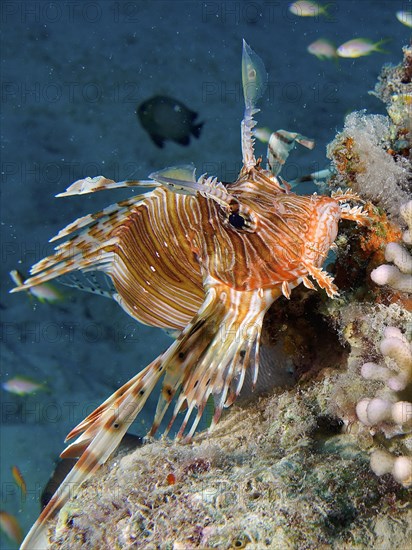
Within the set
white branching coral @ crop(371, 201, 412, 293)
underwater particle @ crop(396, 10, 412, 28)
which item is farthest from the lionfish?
underwater particle @ crop(396, 10, 412, 28)

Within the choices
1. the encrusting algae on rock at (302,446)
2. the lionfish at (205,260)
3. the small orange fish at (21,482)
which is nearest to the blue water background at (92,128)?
the small orange fish at (21,482)

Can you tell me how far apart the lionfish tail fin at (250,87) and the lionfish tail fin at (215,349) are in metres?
0.93

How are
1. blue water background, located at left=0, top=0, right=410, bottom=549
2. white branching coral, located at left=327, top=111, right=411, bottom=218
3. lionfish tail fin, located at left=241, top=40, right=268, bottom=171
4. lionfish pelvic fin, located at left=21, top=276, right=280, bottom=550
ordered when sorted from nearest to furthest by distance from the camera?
1. lionfish pelvic fin, located at left=21, top=276, right=280, bottom=550
2. white branching coral, located at left=327, top=111, right=411, bottom=218
3. lionfish tail fin, located at left=241, top=40, right=268, bottom=171
4. blue water background, located at left=0, top=0, right=410, bottom=549

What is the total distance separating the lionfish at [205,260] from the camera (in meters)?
2.53

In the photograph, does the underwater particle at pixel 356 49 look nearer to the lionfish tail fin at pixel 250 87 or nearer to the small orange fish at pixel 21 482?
the lionfish tail fin at pixel 250 87

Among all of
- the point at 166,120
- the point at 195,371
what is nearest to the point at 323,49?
the point at 166,120

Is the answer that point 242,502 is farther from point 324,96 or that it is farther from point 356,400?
point 324,96

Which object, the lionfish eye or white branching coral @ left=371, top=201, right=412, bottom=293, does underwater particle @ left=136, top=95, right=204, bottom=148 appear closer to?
the lionfish eye

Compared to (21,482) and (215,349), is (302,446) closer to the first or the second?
(215,349)

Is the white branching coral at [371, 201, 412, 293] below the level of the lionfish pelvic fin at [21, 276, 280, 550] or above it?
above

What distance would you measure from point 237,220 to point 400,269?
98cm

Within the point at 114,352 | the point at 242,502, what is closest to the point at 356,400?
the point at 242,502

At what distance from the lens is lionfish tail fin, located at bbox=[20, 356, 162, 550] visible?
2336 mm

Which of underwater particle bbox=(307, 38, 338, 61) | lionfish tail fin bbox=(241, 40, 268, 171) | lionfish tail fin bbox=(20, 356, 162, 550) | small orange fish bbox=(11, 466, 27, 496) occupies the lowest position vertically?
small orange fish bbox=(11, 466, 27, 496)
